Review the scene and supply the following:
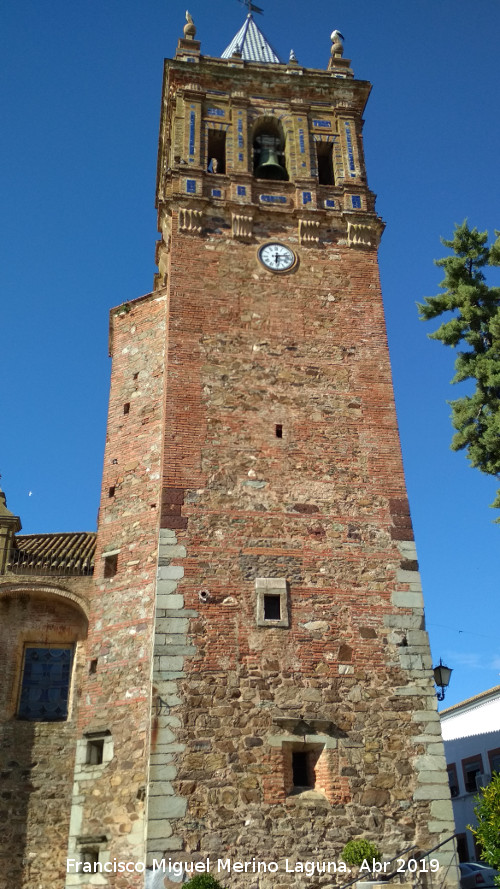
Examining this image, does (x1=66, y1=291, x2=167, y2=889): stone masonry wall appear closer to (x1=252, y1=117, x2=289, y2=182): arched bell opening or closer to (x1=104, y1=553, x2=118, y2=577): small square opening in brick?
(x1=104, y1=553, x2=118, y2=577): small square opening in brick

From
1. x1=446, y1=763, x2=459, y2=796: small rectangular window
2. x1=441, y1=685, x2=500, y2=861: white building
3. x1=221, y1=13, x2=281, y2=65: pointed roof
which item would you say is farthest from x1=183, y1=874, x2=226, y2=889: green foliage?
x1=221, y1=13, x2=281, y2=65: pointed roof

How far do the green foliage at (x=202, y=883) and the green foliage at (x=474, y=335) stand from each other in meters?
7.51

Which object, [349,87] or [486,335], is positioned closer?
[486,335]

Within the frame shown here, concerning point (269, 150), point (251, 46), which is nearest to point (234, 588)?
point (269, 150)

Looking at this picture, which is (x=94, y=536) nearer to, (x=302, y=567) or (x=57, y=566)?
(x=57, y=566)

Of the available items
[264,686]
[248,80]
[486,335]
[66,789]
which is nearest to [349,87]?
[248,80]

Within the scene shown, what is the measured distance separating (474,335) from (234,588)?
22.5 feet

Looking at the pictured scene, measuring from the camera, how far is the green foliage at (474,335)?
1487cm

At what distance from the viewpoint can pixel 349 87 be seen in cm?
2003

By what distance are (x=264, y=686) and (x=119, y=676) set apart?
2568 millimetres

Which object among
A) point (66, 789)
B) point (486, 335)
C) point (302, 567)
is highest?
point (486, 335)

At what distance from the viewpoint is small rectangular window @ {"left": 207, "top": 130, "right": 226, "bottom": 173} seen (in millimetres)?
19312

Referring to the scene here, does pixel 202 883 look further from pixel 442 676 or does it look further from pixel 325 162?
pixel 325 162

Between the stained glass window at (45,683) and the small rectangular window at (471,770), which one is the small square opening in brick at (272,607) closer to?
the stained glass window at (45,683)
